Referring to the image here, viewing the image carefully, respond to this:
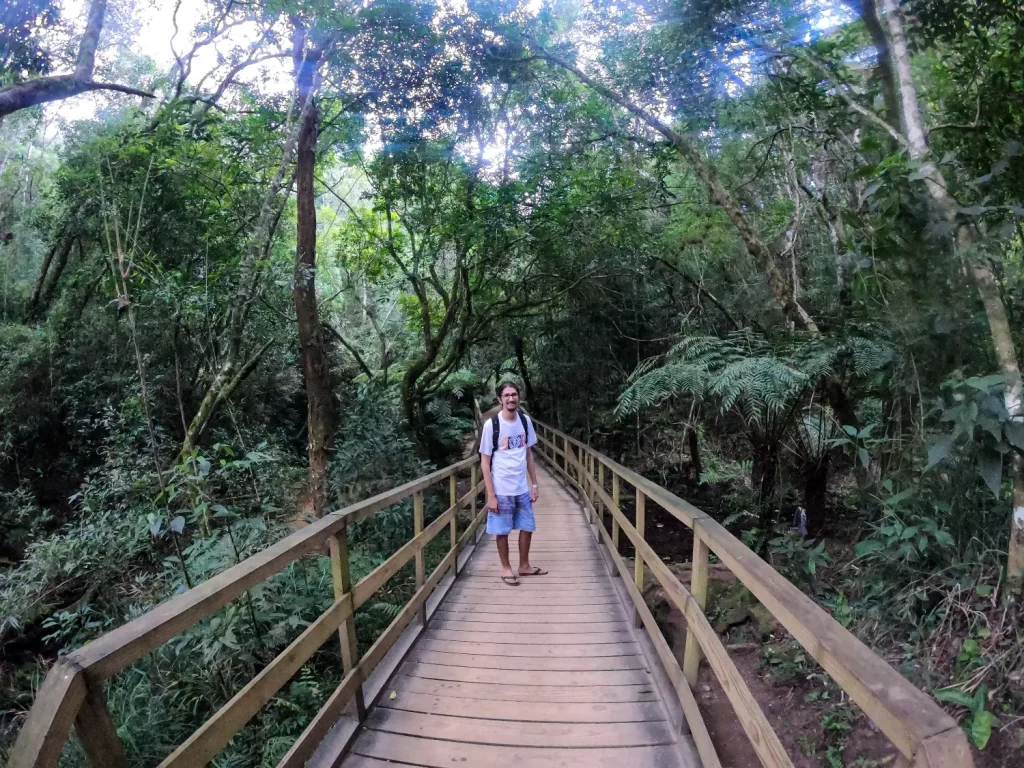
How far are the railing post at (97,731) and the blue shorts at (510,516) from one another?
3.45 m

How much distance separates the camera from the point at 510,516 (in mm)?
4750

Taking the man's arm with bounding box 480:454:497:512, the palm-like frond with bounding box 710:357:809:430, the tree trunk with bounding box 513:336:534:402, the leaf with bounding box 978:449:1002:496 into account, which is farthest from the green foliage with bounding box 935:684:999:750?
the tree trunk with bounding box 513:336:534:402

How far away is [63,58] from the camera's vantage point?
6020 millimetres

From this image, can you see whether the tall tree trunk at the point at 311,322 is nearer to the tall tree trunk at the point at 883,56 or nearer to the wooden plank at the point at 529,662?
the wooden plank at the point at 529,662

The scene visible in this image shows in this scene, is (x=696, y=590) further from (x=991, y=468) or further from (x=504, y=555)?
(x=504, y=555)

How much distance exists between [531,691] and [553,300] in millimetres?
8875

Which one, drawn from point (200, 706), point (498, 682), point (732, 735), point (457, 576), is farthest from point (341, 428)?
point (732, 735)

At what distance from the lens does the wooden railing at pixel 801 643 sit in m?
0.95

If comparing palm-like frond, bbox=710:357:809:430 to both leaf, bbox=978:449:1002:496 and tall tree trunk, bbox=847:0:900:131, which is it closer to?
leaf, bbox=978:449:1002:496

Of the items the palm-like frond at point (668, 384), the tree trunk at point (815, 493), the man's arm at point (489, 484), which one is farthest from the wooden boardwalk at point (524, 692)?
the tree trunk at point (815, 493)

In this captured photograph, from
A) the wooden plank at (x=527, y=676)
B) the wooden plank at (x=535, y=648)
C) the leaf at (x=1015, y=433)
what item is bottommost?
the wooden plank at (x=535, y=648)

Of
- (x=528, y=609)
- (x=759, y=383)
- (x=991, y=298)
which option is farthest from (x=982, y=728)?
(x=759, y=383)

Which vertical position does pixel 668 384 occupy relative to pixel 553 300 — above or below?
below

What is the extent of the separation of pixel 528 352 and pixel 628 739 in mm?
12873
